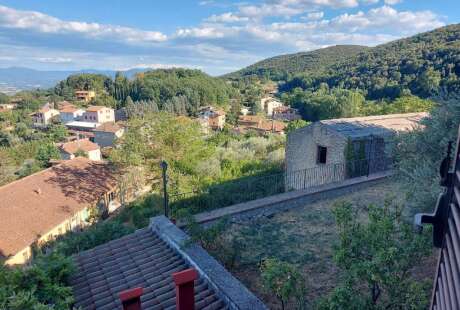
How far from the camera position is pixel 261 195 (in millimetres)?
11000

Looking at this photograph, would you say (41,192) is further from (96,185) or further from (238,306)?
(238,306)

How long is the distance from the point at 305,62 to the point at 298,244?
120247mm

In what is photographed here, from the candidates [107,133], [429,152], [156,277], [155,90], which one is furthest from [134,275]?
[155,90]

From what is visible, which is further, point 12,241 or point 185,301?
point 12,241

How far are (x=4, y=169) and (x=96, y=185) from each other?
19467 mm

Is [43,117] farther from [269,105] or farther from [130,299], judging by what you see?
[130,299]

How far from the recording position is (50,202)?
18.6 meters

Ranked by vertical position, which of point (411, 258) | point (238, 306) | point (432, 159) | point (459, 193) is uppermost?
point (459, 193)

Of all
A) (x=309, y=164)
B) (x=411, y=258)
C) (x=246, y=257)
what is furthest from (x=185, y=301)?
(x=309, y=164)

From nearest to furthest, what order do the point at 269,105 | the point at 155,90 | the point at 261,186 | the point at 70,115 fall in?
1. the point at 261,186
2. the point at 70,115
3. the point at 269,105
4. the point at 155,90

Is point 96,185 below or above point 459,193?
below

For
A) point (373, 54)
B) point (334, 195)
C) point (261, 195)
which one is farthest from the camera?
point (373, 54)

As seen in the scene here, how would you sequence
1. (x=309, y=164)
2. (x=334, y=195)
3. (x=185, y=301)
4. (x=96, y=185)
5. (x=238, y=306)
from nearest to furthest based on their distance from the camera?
(x=185, y=301) < (x=238, y=306) < (x=334, y=195) < (x=309, y=164) < (x=96, y=185)

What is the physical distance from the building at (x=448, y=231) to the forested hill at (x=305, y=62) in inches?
3727
